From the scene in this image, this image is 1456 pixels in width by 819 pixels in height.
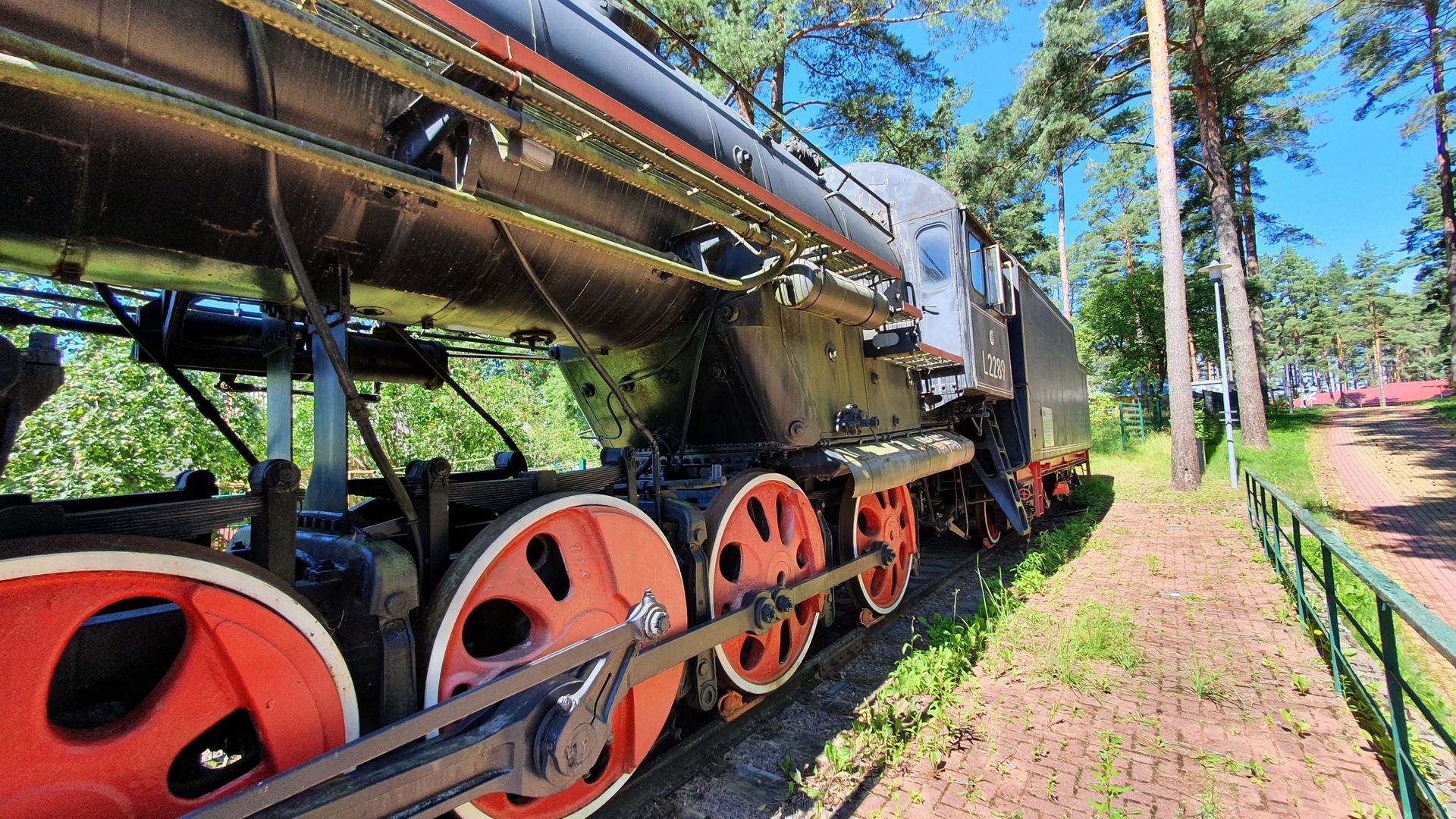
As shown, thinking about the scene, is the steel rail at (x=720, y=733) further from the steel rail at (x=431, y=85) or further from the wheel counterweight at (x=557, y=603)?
the steel rail at (x=431, y=85)

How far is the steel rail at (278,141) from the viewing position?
101 cm

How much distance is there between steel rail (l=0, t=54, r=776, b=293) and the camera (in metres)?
1.01

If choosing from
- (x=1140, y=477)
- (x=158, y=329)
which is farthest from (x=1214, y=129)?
(x=158, y=329)

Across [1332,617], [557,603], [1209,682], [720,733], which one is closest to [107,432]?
[557,603]

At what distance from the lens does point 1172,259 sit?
11.8 metres

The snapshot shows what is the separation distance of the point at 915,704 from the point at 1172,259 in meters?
12.0

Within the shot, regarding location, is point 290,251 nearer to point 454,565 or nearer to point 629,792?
point 454,565

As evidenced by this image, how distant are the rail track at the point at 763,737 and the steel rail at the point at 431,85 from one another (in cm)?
227

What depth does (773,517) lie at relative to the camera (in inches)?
131

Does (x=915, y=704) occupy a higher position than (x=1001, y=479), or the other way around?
(x=1001, y=479)

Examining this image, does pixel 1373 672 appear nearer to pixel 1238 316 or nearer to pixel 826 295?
pixel 826 295

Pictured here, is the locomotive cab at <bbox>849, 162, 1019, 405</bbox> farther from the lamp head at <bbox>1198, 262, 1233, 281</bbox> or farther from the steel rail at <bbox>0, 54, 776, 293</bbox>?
→ the lamp head at <bbox>1198, 262, 1233, 281</bbox>

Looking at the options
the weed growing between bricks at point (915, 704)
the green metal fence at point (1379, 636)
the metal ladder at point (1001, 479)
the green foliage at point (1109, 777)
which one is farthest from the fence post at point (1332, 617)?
the metal ladder at point (1001, 479)

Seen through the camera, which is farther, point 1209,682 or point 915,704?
point 1209,682
